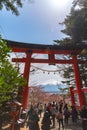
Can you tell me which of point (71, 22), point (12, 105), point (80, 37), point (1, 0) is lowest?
point (12, 105)

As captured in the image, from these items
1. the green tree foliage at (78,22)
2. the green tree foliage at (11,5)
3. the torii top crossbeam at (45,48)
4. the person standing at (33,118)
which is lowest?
the person standing at (33,118)

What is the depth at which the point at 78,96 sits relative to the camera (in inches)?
1022

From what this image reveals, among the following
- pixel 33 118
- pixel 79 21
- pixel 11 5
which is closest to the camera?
pixel 11 5

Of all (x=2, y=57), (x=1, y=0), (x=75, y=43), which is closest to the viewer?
(x=2, y=57)

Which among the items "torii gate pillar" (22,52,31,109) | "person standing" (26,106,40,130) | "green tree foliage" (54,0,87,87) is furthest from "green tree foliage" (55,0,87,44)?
"person standing" (26,106,40,130)

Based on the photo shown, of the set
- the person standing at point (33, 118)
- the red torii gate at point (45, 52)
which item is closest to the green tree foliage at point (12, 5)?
the person standing at point (33, 118)

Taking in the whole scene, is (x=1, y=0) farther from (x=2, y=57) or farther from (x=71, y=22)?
(x=71, y=22)

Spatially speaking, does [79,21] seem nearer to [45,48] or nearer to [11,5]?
[45,48]

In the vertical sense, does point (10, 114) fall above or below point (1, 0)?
below

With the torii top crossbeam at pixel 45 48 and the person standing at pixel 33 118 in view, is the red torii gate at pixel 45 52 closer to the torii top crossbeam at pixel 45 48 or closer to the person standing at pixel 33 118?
the torii top crossbeam at pixel 45 48

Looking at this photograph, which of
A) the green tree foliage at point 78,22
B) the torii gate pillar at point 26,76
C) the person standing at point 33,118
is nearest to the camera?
the person standing at point 33,118

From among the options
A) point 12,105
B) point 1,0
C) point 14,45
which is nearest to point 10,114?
point 12,105

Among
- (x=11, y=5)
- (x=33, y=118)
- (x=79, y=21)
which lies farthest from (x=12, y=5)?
(x=79, y=21)

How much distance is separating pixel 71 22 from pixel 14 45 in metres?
5.95
